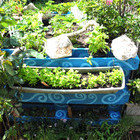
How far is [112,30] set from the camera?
8.18ft

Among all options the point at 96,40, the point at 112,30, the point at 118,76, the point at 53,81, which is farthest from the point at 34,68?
the point at 112,30

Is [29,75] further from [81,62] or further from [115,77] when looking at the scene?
[115,77]

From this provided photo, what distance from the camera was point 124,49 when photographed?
7.15 ft

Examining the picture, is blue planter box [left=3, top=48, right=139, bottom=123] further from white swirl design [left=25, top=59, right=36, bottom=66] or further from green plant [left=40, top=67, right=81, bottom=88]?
green plant [left=40, top=67, right=81, bottom=88]

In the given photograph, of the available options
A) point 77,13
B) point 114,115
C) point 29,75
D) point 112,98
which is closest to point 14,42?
point 29,75

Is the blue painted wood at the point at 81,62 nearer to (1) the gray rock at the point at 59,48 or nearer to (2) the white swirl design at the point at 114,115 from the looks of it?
(1) the gray rock at the point at 59,48

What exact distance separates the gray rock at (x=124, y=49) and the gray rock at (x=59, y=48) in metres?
0.59

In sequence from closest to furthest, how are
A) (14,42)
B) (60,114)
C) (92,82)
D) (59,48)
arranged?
1. (14,42)
2. (92,82)
3. (59,48)
4. (60,114)

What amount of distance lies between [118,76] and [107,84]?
172 millimetres

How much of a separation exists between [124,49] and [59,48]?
812mm

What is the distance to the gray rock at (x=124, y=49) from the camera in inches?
85.0

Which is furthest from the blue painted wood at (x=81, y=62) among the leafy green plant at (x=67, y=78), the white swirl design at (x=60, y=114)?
the white swirl design at (x=60, y=114)

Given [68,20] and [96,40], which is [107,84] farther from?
[68,20]

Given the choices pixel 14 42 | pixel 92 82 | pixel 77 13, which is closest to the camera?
pixel 14 42
